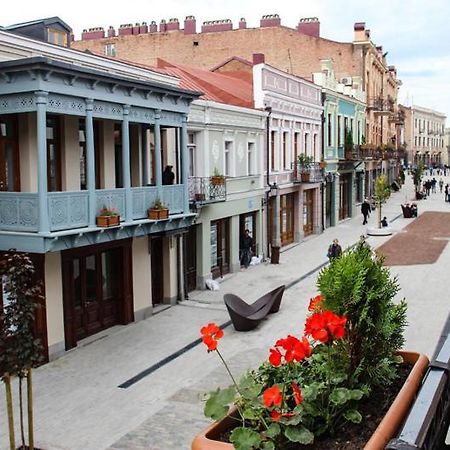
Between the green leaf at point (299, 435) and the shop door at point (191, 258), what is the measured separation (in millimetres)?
14722

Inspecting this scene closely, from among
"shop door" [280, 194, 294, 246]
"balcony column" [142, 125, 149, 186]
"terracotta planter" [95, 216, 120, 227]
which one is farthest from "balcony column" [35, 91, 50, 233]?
"shop door" [280, 194, 294, 246]

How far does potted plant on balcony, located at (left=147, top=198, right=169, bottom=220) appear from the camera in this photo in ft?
48.7

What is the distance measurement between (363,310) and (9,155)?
961cm

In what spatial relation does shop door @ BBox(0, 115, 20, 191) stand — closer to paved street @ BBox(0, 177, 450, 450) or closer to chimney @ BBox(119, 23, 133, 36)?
paved street @ BBox(0, 177, 450, 450)

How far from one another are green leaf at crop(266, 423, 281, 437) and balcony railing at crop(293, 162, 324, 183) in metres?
24.1

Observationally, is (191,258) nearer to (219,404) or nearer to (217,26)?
(219,404)

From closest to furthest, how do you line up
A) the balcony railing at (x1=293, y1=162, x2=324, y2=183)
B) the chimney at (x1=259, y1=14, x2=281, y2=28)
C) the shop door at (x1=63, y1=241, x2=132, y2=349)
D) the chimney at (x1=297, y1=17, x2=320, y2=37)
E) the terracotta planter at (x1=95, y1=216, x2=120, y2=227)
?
1. the terracotta planter at (x1=95, y1=216, x2=120, y2=227)
2. the shop door at (x1=63, y1=241, x2=132, y2=349)
3. the balcony railing at (x1=293, y1=162, x2=324, y2=183)
4. the chimney at (x1=259, y1=14, x2=281, y2=28)
5. the chimney at (x1=297, y1=17, x2=320, y2=37)

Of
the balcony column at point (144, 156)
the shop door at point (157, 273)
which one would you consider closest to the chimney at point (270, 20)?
the balcony column at point (144, 156)

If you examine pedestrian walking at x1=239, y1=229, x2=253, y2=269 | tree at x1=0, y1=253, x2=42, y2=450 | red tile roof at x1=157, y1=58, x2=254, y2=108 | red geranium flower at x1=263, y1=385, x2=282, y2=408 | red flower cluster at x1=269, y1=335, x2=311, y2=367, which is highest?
red tile roof at x1=157, y1=58, x2=254, y2=108

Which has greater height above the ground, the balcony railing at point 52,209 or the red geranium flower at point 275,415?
the balcony railing at point 52,209

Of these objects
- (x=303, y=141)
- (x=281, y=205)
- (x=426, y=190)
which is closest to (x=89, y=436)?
(x=281, y=205)

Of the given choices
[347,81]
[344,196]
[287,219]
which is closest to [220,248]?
[287,219]

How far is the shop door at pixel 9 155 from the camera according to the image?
1257 cm

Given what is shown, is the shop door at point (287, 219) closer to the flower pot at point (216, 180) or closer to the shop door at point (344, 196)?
the flower pot at point (216, 180)
